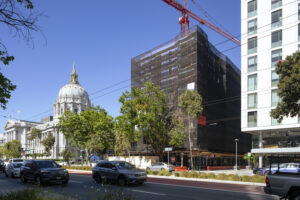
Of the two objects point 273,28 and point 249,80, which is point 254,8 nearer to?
point 273,28

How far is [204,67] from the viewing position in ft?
187

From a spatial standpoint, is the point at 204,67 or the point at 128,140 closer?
the point at 128,140

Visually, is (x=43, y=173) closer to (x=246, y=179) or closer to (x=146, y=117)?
(x=246, y=179)

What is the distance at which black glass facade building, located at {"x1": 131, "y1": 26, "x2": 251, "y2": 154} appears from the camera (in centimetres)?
5491

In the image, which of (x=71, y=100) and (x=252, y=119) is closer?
(x=252, y=119)

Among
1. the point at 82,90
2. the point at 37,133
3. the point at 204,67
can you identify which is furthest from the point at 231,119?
the point at 82,90

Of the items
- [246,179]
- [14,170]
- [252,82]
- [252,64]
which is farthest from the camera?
[252,64]

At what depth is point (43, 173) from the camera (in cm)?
1727

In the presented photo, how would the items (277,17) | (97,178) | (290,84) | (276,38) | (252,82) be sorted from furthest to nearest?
(252,82) < (277,17) < (276,38) < (290,84) < (97,178)

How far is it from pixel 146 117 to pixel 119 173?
1046 inches

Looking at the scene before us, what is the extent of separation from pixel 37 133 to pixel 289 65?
102 metres

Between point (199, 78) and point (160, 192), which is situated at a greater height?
point (199, 78)

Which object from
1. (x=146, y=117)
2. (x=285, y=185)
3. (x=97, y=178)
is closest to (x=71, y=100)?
(x=146, y=117)

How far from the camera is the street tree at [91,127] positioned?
5253 cm
